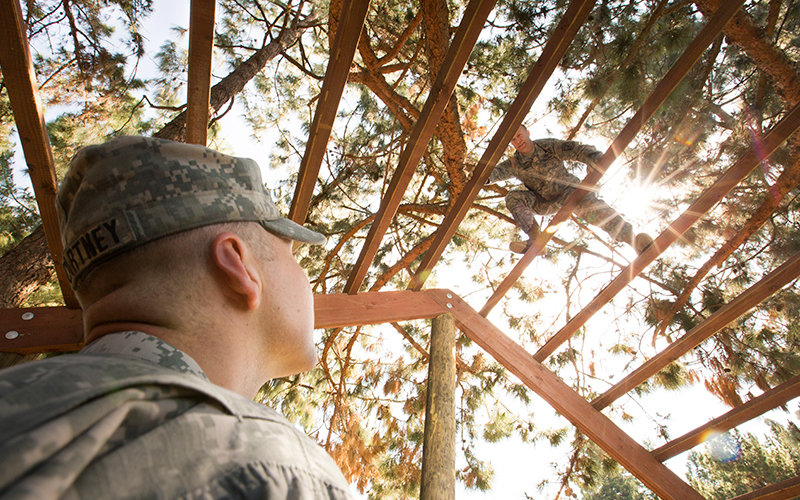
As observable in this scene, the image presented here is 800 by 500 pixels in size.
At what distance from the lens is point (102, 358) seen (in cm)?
48

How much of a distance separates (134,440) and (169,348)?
23 cm

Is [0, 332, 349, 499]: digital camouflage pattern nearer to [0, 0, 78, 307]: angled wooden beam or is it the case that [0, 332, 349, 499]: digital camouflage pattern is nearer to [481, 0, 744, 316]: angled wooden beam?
[0, 0, 78, 307]: angled wooden beam

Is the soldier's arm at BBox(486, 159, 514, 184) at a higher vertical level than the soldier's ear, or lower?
higher

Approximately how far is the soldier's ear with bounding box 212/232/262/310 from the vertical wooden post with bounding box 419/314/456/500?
1918 mm

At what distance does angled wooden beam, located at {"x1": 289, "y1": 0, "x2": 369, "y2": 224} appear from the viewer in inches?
64.2

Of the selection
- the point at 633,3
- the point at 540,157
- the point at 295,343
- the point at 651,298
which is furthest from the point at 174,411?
the point at 651,298

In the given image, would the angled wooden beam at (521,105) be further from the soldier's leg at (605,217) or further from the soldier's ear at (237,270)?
the soldier's ear at (237,270)

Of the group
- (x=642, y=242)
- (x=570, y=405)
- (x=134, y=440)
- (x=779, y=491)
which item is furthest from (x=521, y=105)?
(x=779, y=491)

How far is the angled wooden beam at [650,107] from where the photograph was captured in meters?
1.76

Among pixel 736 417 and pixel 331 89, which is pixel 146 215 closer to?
pixel 331 89

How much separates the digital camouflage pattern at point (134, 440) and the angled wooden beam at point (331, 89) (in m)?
1.51

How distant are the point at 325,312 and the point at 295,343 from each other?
1.94 m

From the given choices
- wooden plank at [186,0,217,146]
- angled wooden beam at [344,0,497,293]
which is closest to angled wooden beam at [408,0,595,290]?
angled wooden beam at [344,0,497,293]

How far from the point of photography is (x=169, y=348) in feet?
2.03
